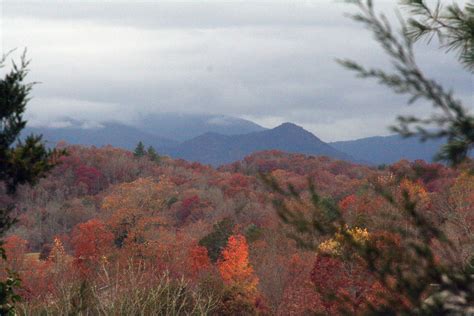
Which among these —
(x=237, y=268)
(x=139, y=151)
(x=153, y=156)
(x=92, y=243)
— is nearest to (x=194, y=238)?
(x=92, y=243)

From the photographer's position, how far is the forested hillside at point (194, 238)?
324 inches

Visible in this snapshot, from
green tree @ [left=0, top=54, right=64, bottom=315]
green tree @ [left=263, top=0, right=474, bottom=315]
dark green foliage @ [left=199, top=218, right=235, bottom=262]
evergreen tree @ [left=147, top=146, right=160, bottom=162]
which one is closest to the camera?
green tree @ [left=263, top=0, right=474, bottom=315]

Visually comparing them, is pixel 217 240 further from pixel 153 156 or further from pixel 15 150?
pixel 153 156

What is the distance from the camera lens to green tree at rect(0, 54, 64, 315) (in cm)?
1095

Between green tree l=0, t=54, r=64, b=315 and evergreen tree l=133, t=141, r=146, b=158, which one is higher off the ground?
evergreen tree l=133, t=141, r=146, b=158

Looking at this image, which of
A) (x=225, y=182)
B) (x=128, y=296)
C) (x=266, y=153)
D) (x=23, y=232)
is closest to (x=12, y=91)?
(x=128, y=296)

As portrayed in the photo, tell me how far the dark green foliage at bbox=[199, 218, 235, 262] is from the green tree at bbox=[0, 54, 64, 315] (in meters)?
38.0

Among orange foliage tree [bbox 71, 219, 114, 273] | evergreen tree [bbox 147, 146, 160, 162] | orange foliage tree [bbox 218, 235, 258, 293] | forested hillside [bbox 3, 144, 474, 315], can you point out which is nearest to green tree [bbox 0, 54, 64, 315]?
forested hillside [bbox 3, 144, 474, 315]

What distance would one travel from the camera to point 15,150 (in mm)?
11000

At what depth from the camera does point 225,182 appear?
317 feet

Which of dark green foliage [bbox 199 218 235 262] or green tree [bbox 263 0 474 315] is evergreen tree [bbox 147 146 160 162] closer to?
dark green foliage [bbox 199 218 235 262]

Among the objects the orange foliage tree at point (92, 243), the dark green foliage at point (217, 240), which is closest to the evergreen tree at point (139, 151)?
the orange foliage tree at point (92, 243)

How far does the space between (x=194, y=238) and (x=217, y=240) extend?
809 cm

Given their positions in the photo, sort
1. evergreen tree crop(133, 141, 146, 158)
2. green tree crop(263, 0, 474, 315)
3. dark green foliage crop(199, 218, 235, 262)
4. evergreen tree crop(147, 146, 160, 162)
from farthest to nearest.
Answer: evergreen tree crop(133, 141, 146, 158) → evergreen tree crop(147, 146, 160, 162) → dark green foliage crop(199, 218, 235, 262) → green tree crop(263, 0, 474, 315)
